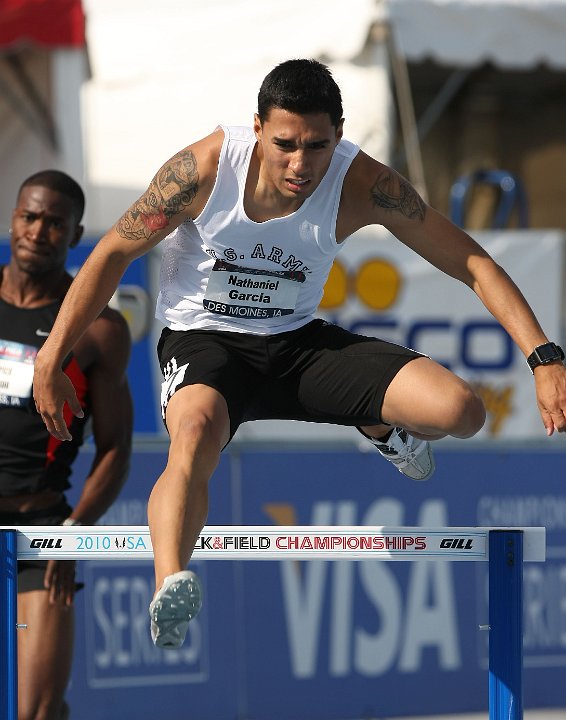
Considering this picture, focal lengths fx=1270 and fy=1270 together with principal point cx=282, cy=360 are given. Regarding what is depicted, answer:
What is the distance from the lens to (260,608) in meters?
6.08

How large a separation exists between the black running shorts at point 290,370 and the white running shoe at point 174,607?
2.21ft

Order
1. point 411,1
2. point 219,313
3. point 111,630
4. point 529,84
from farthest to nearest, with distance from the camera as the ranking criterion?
point 529,84
point 411,1
point 111,630
point 219,313

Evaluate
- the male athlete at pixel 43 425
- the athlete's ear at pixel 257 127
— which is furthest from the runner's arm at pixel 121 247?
the male athlete at pixel 43 425

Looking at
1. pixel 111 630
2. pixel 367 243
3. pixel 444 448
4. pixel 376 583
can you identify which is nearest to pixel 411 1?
pixel 367 243

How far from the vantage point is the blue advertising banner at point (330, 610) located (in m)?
5.95

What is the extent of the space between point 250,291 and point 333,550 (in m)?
0.79

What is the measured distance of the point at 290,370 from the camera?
385cm

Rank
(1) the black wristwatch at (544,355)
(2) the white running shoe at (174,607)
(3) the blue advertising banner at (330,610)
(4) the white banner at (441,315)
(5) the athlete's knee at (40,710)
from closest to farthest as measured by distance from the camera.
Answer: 1. (2) the white running shoe at (174,607)
2. (1) the black wristwatch at (544,355)
3. (5) the athlete's knee at (40,710)
4. (3) the blue advertising banner at (330,610)
5. (4) the white banner at (441,315)

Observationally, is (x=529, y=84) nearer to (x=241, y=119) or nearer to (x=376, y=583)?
(x=241, y=119)

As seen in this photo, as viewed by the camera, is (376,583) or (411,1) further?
(411,1)

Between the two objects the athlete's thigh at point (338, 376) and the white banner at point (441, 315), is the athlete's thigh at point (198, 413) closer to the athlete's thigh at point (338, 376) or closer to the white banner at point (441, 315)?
the athlete's thigh at point (338, 376)

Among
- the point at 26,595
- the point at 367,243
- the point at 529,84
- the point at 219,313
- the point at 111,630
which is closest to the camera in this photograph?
the point at 219,313

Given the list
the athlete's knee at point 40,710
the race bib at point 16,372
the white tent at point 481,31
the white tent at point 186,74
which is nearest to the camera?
the athlete's knee at point 40,710

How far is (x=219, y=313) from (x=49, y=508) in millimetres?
1101
